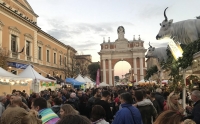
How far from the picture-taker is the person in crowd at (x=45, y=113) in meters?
3.87

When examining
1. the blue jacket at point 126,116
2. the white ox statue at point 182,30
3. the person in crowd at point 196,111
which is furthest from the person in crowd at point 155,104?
the blue jacket at point 126,116

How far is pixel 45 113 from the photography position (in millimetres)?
4027

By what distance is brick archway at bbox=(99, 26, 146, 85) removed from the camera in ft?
191

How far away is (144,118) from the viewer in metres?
5.68

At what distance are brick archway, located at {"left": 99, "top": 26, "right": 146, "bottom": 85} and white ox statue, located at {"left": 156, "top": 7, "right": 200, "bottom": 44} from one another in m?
49.2

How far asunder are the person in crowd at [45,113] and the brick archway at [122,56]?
54.1m

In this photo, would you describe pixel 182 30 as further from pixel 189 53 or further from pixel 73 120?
pixel 73 120

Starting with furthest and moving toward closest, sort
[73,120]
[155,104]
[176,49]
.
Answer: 1. [176,49]
2. [155,104]
3. [73,120]

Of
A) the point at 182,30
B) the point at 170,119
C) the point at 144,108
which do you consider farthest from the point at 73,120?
the point at 182,30

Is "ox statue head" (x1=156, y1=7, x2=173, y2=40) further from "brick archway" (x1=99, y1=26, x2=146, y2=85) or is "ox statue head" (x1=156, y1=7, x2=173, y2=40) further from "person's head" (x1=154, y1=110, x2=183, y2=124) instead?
"brick archway" (x1=99, y1=26, x2=146, y2=85)

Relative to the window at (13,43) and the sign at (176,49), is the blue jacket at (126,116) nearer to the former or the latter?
the sign at (176,49)

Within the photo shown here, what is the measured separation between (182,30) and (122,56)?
51.5m

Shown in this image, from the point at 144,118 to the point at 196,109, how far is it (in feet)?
5.31

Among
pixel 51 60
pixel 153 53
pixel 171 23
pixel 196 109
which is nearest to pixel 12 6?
pixel 51 60
